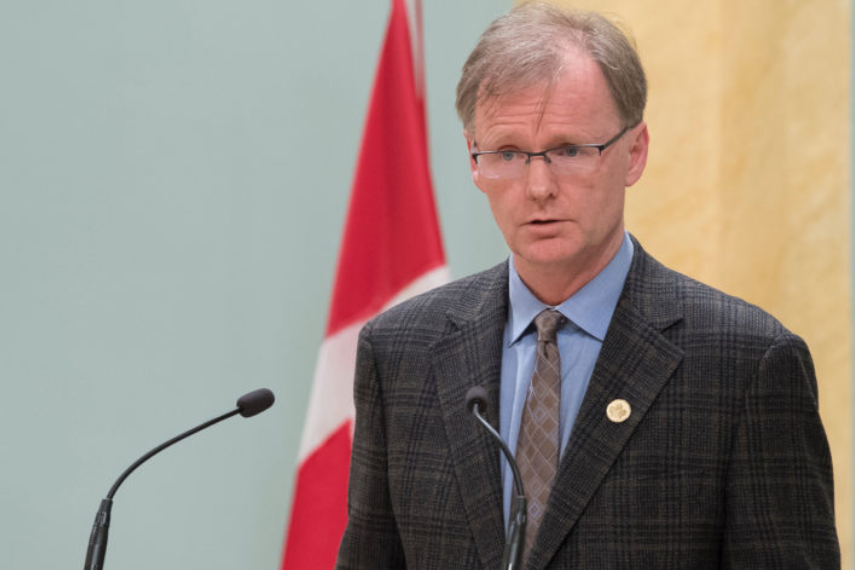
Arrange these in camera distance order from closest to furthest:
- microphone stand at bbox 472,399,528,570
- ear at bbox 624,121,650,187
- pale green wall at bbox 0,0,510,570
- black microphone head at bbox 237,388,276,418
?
1. microphone stand at bbox 472,399,528,570
2. black microphone head at bbox 237,388,276,418
3. ear at bbox 624,121,650,187
4. pale green wall at bbox 0,0,510,570

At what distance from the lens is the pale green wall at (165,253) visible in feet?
8.81

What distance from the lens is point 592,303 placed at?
5.63 feet

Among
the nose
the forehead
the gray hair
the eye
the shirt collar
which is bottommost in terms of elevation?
the shirt collar

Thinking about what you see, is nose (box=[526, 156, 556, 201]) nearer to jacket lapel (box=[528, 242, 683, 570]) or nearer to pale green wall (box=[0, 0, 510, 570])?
jacket lapel (box=[528, 242, 683, 570])

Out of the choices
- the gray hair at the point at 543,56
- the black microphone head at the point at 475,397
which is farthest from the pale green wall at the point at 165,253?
the black microphone head at the point at 475,397

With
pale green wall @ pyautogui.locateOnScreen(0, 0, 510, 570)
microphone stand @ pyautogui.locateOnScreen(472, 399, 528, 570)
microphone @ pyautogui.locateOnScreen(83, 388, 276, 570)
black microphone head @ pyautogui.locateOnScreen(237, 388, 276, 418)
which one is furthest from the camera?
pale green wall @ pyautogui.locateOnScreen(0, 0, 510, 570)

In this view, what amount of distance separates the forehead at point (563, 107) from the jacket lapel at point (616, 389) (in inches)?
9.1

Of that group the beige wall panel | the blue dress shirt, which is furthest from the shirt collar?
the beige wall panel

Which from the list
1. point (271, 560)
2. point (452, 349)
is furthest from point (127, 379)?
point (452, 349)

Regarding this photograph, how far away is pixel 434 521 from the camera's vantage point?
5.50 ft

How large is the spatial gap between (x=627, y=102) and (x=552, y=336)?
35cm

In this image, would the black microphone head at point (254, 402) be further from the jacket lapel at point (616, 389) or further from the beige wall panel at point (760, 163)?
the beige wall panel at point (760, 163)

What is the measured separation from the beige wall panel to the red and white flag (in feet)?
1.91

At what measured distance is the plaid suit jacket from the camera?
1554 millimetres
